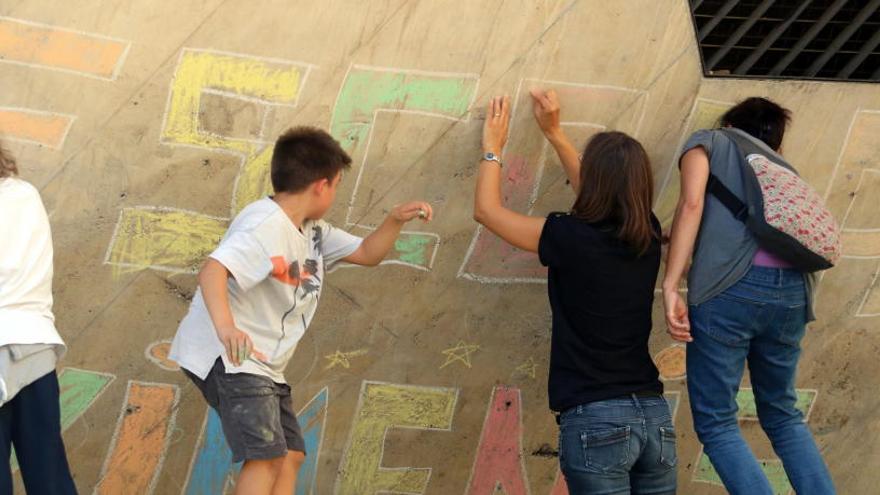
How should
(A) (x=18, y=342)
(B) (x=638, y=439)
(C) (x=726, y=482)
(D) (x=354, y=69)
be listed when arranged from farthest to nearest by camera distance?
(D) (x=354, y=69)
(C) (x=726, y=482)
(B) (x=638, y=439)
(A) (x=18, y=342)

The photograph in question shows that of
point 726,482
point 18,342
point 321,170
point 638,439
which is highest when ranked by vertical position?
point 321,170

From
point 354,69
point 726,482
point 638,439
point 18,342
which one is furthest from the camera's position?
point 354,69

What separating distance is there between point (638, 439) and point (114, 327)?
6.63ft

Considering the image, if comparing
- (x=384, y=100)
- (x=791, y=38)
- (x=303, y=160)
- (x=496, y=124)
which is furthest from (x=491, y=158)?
(x=791, y=38)

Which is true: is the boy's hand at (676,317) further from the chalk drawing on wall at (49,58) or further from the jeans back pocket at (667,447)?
the chalk drawing on wall at (49,58)

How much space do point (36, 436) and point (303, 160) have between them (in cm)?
122

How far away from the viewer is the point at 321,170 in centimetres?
399

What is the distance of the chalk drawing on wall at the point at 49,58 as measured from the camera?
4.35 metres

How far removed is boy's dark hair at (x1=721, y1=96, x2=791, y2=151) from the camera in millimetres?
4531

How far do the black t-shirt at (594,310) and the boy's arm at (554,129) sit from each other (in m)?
0.66

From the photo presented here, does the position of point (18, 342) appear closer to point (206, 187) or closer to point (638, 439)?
point (206, 187)

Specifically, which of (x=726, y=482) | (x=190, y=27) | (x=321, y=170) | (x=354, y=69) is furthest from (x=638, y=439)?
(x=190, y=27)

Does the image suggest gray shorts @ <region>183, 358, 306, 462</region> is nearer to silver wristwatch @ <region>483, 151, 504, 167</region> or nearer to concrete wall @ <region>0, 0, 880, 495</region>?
concrete wall @ <region>0, 0, 880, 495</region>

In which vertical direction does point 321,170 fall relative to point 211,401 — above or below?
above
